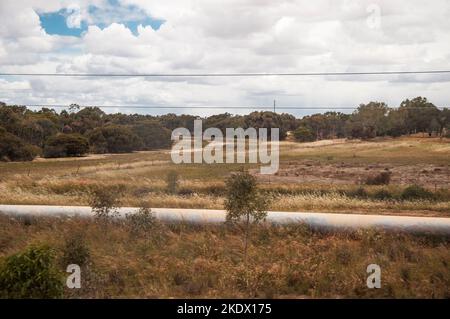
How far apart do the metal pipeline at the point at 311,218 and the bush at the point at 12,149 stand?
29.4 m

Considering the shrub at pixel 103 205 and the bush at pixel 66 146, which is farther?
the bush at pixel 66 146

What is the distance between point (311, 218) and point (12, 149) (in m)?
38.3

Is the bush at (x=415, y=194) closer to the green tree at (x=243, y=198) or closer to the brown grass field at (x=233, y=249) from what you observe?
the brown grass field at (x=233, y=249)

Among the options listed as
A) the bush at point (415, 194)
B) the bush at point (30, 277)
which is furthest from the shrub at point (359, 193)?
the bush at point (30, 277)

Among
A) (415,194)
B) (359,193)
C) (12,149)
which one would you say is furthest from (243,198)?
(12,149)

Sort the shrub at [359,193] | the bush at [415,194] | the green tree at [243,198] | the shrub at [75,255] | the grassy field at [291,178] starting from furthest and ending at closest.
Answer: the shrub at [359,193] < the bush at [415,194] < the grassy field at [291,178] < the green tree at [243,198] < the shrub at [75,255]

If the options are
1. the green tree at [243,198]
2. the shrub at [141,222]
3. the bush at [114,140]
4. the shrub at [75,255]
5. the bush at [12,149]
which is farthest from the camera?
the bush at [12,149]

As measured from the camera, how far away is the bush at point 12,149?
46.8m

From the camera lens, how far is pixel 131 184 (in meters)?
30.2

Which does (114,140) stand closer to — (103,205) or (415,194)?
(103,205)

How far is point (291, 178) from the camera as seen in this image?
3678 centimetres

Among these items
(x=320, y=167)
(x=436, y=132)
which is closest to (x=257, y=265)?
(x=320, y=167)

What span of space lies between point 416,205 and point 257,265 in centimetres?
1244

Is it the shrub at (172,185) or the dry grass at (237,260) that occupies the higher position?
the shrub at (172,185)
